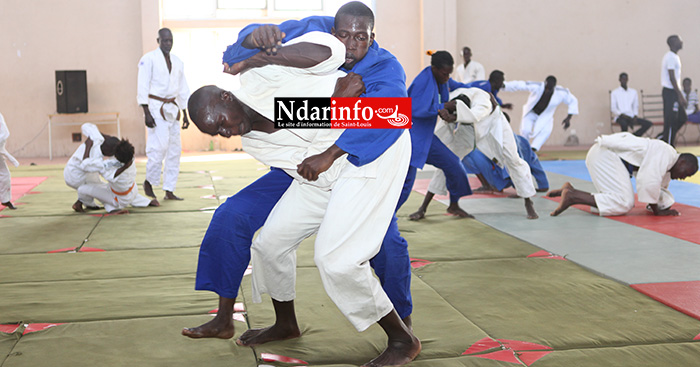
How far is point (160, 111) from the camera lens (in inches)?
273

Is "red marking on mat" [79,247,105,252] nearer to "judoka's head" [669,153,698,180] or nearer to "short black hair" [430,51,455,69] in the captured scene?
"short black hair" [430,51,455,69]

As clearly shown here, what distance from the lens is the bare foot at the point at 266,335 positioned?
8.92 ft

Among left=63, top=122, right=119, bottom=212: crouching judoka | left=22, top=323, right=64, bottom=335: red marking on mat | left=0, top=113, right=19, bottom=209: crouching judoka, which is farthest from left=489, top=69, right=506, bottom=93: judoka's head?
left=22, top=323, right=64, bottom=335: red marking on mat

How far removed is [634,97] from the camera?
13148 millimetres

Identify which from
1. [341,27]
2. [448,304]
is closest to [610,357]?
[448,304]

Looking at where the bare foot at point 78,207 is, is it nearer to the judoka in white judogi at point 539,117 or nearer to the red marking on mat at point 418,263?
the red marking on mat at point 418,263

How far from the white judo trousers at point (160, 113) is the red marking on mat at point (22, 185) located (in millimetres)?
1633

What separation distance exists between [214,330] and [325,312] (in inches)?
26.0

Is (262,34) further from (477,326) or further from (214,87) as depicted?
(477,326)

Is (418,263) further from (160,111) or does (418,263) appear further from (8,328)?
(160,111)

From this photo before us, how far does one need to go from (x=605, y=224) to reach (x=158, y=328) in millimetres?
3824

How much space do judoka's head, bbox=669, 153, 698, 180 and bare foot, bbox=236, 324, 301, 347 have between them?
4044 mm

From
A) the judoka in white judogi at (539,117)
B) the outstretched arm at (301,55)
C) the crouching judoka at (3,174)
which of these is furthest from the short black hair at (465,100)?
the judoka in white judogi at (539,117)

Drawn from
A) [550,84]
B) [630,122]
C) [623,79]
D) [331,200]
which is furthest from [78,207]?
[623,79]
